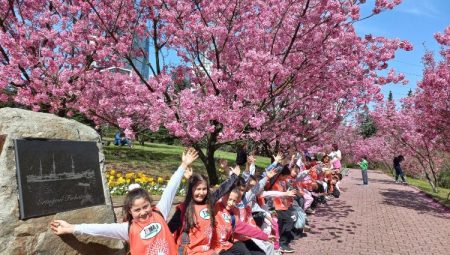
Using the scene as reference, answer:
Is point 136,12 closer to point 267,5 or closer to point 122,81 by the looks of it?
point 122,81

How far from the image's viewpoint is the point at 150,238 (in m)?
3.60

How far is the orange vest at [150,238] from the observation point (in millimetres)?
3578

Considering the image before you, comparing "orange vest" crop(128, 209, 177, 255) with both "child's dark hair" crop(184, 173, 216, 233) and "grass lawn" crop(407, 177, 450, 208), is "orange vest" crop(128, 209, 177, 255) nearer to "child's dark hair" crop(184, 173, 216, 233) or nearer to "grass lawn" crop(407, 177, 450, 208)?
"child's dark hair" crop(184, 173, 216, 233)

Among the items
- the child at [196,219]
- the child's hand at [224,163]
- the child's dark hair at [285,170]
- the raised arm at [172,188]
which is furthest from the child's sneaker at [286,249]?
the raised arm at [172,188]

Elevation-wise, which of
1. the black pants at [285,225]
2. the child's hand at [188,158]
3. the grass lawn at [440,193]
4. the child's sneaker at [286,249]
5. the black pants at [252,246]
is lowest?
the grass lawn at [440,193]

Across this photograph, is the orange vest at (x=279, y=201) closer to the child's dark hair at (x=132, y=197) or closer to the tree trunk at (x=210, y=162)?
the tree trunk at (x=210, y=162)

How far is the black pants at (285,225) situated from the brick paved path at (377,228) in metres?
0.24

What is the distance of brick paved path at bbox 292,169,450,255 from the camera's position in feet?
25.0

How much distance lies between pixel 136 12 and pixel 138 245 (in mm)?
6981

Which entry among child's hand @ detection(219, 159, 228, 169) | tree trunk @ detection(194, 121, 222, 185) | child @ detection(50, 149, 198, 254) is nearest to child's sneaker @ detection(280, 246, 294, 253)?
child's hand @ detection(219, 159, 228, 169)

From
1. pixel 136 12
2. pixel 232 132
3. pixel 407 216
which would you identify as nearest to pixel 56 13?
pixel 136 12

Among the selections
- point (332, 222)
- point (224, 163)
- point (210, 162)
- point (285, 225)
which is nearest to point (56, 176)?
point (224, 163)

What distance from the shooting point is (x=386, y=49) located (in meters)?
9.70

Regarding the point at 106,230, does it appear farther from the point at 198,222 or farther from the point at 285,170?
the point at 285,170
